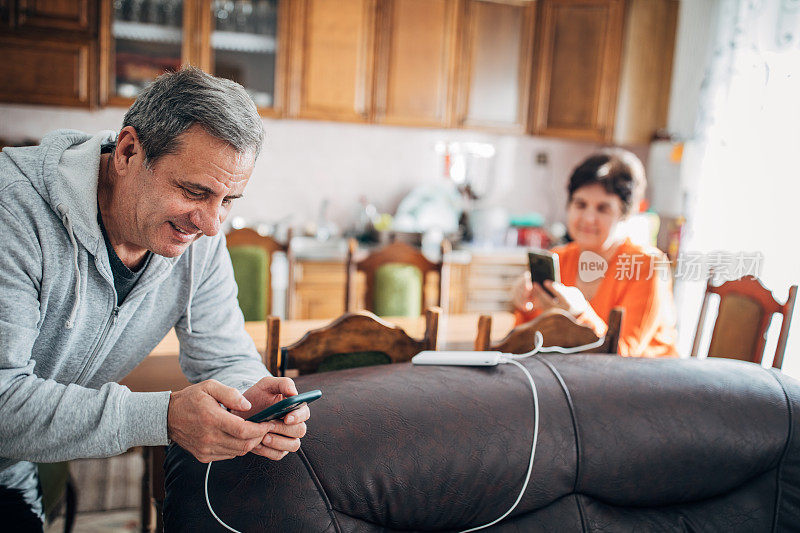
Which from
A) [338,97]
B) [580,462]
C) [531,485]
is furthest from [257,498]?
[338,97]

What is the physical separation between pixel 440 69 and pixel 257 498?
3.20 metres

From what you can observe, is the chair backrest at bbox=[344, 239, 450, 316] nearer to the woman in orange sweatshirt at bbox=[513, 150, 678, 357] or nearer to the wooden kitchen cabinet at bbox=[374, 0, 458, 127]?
the woman in orange sweatshirt at bbox=[513, 150, 678, 357]

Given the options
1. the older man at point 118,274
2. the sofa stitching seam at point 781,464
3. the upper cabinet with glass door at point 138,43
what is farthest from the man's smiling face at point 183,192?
the upper cabinet with glass door at point 138,43

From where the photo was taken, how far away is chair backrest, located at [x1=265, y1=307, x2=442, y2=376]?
4.82 ft

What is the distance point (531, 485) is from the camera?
113 cm

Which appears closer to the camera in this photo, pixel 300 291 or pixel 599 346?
pixel 599 346

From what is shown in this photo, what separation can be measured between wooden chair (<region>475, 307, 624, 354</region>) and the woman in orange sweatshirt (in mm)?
260

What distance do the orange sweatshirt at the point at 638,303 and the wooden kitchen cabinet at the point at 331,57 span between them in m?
2.03

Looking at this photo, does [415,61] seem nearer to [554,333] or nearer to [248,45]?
[248,45]

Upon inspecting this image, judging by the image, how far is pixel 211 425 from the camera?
893 millimetres

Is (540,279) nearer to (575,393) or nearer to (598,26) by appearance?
(575,393)

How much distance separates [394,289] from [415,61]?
1689 mm

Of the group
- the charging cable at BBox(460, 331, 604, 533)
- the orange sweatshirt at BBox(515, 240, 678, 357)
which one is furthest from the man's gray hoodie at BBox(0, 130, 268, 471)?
the orange sweatshirt at BBox(515, 240, 678, 357)

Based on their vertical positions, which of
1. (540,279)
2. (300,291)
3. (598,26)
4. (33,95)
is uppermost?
(598,26)
